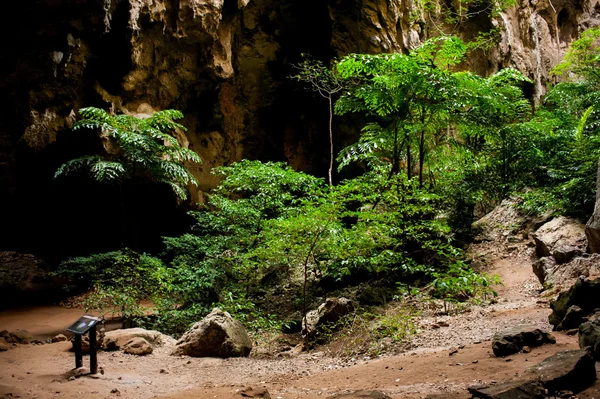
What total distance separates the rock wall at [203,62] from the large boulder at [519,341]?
33.2 ft

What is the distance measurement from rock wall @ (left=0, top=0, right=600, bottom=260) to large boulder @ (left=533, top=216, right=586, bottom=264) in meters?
8.39

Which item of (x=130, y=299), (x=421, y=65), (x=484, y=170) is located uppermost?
(x=421, y=65)

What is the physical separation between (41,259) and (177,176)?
569 centimetres

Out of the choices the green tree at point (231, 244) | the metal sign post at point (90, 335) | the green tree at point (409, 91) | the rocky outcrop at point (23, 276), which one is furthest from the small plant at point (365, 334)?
the rocky outcrop at point (23, 276)

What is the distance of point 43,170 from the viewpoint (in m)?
10.9

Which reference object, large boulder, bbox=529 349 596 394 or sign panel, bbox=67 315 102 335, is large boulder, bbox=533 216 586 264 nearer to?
large boulder, bbox=529 349 596 394

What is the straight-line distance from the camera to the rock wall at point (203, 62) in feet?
30.5

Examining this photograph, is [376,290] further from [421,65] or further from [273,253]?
[421,65]

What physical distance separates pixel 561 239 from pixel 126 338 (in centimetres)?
761

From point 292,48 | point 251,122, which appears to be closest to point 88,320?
point 251,122

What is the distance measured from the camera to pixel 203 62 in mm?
12742

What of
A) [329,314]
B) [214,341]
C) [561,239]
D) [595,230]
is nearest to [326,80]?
[561,239]

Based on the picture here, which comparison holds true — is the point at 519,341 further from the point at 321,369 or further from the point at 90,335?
the point at 90,335

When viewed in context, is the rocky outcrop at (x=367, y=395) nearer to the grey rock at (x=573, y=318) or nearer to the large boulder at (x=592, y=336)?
the large boulder at (x=592, y=336)
